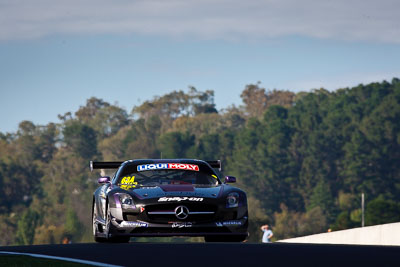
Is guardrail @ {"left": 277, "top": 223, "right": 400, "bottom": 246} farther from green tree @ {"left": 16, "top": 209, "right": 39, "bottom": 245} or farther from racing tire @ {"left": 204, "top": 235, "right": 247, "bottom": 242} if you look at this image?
green tree @ {"left": 16, "top": 209, "right": 39, "bottom": 245}

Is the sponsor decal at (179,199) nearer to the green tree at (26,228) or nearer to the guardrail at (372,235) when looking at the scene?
the guardrail at (372,235)

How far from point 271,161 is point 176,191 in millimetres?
144718

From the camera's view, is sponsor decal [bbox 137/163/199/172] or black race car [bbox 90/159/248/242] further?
sponsor decal [bbox 137/163/199/172]

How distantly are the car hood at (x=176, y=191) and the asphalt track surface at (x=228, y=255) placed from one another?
1.08m

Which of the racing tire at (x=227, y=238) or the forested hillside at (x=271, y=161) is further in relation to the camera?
the forested hillside at (x=271, y=161)

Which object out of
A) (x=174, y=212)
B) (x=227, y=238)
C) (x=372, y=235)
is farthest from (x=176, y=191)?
(x=372, y=235)

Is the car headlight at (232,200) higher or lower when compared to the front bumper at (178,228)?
higher

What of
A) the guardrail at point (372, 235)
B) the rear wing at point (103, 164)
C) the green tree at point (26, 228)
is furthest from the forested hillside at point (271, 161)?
the rear wing at point (103, 164)

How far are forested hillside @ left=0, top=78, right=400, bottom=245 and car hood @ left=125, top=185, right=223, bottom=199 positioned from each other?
110 m

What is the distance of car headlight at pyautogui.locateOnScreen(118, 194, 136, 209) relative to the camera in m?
15.7

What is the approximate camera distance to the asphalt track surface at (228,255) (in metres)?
11.3

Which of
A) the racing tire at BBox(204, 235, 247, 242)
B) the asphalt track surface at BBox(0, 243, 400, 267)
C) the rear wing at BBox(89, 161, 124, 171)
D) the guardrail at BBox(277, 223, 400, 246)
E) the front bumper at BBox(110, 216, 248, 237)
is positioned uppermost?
the rear wing at BBox(89, 161, 124, 171)

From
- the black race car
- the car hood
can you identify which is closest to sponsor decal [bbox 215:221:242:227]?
the black race car

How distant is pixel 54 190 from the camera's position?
528 ft
